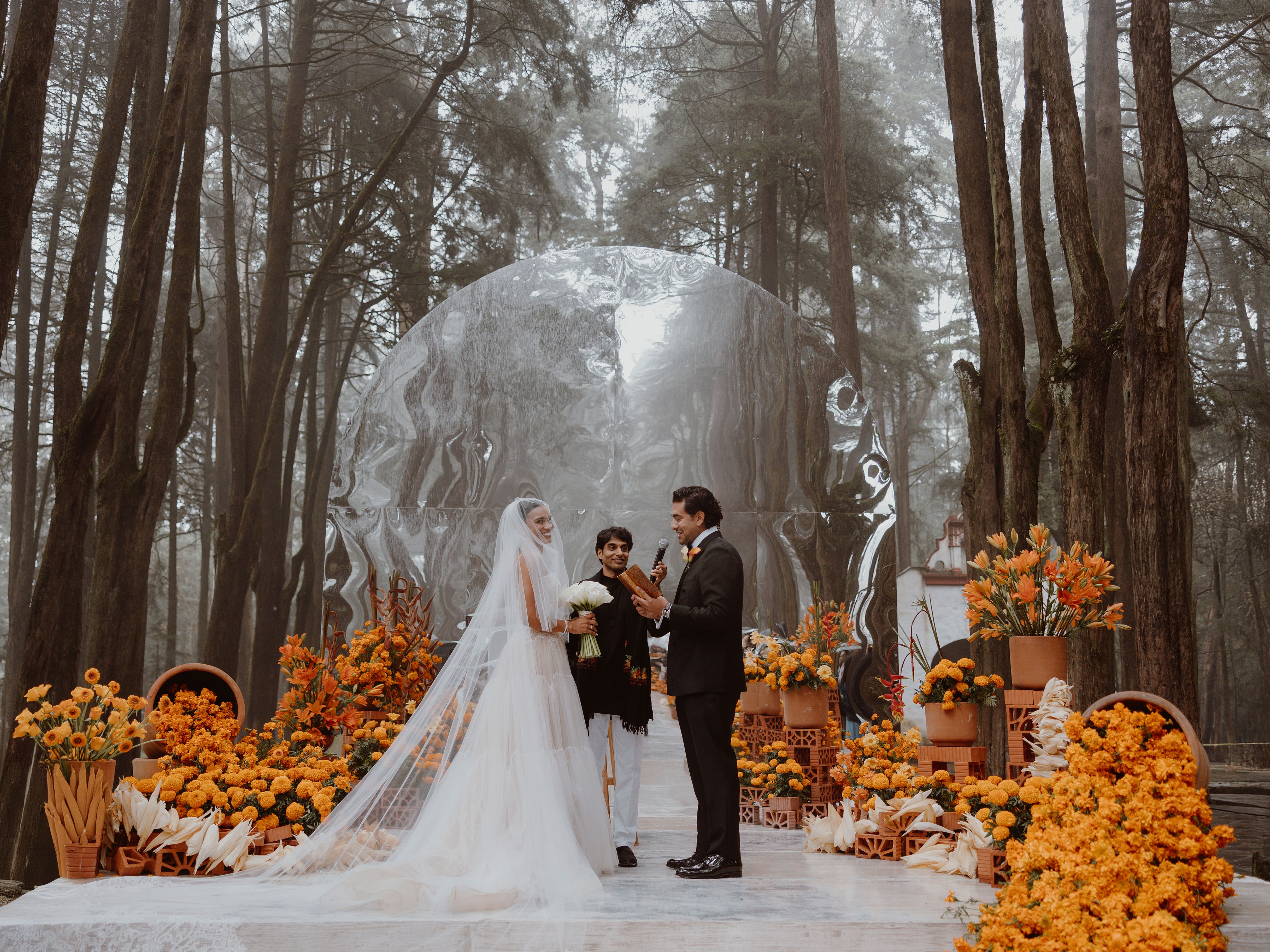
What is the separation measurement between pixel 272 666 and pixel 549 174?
15113mm

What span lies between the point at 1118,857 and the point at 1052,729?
1.21 meters

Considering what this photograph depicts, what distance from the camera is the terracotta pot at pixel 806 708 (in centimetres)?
660

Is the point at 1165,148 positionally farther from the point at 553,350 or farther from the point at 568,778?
the point at 553,350

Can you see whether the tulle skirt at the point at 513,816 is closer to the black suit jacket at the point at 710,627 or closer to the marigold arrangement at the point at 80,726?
the black suit jacket at the point at 710,627

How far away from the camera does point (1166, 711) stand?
160 inches

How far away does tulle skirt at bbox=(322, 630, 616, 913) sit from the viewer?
4.12m

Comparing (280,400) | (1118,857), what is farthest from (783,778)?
(280,400)

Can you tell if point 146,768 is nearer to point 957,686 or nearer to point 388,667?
point 388,667

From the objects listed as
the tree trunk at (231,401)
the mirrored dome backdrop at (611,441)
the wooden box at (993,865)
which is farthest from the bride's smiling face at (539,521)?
the tree trunk at (231,401)

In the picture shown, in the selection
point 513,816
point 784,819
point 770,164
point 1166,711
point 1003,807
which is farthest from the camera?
point 770,164

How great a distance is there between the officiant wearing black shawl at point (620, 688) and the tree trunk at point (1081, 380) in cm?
301

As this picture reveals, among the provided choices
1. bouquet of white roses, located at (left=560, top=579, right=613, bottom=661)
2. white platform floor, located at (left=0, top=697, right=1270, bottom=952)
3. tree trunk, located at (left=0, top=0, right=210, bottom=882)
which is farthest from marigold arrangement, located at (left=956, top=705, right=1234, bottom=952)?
tree trunk, located at (left=0, top=0, right=210, bottom=882)

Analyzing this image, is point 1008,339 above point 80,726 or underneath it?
above

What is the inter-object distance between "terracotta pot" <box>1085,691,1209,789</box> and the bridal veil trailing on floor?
2234 mm
